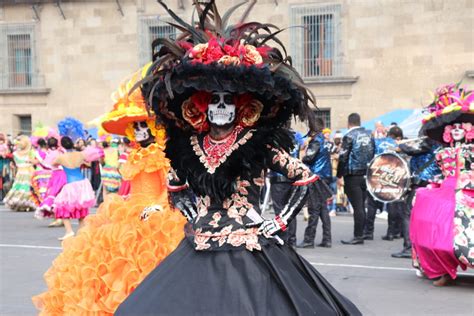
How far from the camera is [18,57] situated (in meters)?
28.2

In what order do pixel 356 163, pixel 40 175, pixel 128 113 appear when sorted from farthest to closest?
1. pixel 40 175
2. pixel 356 163
3. pixel 128 113

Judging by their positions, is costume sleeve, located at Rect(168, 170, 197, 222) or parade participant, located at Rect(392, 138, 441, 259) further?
parade participant, located at Rect(392, 138, 441, 259)

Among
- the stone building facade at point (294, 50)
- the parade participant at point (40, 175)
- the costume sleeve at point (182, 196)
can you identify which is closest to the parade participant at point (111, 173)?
the parade participant at point (40, 175)

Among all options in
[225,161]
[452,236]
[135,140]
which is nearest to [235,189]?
[225,161]

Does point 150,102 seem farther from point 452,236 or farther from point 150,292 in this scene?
point 452,236

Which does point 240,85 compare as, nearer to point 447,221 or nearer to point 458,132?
point 447,221

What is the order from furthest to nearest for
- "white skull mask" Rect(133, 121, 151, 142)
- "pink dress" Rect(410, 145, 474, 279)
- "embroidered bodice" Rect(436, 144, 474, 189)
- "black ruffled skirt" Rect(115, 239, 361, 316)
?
"embroidered bodice" Rect(436, 144, 474, 189) → "pink dress" Rect(410, 145, 474, 279) → "white skull mask" Rect(133, 121, 151, 142) → "black ruffled skirt" Rect(115, 239, 361, 316)

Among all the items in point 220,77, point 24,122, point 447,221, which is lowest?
point 447,221

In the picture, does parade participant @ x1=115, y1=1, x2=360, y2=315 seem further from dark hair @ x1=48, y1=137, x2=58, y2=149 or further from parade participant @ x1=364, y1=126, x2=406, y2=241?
dark hair @ x1=48, y1=137, x2=58, y2=149

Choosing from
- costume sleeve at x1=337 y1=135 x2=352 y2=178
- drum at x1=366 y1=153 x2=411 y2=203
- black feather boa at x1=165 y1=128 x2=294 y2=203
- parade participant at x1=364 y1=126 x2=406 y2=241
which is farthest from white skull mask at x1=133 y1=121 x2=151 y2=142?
parade participant at x1=364 y1=126 x2=406 y2=241

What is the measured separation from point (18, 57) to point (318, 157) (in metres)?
19.0

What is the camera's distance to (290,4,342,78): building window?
77.9ft

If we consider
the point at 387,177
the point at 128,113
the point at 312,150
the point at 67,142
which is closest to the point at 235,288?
the point at 128,113

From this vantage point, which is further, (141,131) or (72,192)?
(72,192)
